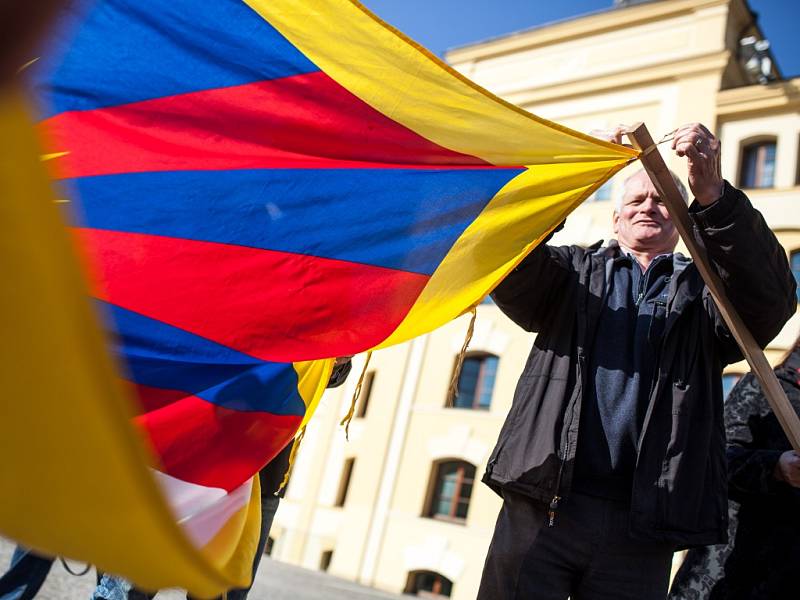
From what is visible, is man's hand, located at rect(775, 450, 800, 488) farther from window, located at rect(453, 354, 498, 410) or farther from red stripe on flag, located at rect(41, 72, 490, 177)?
window, located at rect(453, 354, 498, 410)

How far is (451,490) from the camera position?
1616 centimetres

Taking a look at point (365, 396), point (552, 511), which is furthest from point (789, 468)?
point (365, 396)

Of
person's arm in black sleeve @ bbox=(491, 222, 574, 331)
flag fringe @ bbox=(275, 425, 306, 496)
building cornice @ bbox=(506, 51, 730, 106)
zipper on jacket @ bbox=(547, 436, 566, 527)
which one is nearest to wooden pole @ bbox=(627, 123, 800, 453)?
person's arm in black sleeve @ bbox=(491, 222, 574, 331)

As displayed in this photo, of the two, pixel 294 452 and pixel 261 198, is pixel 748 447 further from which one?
pixel 261 198

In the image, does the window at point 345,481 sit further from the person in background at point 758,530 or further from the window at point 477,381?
the person in background at point 758,530

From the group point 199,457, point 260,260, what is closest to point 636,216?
point 260,260

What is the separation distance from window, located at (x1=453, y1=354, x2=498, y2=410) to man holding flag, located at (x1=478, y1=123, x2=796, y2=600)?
45.1 feet

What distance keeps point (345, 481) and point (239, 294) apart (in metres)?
15.6

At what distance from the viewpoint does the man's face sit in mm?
2912

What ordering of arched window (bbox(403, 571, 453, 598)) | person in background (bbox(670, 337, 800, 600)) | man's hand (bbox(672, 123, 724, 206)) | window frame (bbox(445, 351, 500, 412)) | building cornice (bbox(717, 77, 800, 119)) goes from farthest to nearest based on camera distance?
1. window frame (bbox(445, 351, 500, 412))
2. arched window (bbox(403, 571, 453, 598))
3. building cornice (bbox(717, 77, 800, 119))
4. person in background (bbox(670, 337, 800, 600))
5. man's hand (bbox(672, 123, 724, 206))

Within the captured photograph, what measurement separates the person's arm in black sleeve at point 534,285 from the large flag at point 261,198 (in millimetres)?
85

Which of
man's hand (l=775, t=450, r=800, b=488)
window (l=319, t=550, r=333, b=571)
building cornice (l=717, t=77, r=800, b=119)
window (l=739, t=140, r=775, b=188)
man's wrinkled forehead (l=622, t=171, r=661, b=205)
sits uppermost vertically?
building cornice (l=717, t=77, r=800, b=119)

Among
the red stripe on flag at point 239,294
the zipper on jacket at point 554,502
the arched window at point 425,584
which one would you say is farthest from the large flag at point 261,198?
the arched window at point 425,584

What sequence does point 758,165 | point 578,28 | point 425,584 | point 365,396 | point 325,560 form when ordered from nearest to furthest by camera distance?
point 758,165, point 425,584, point 325,560, point 578,28, point 365,396
